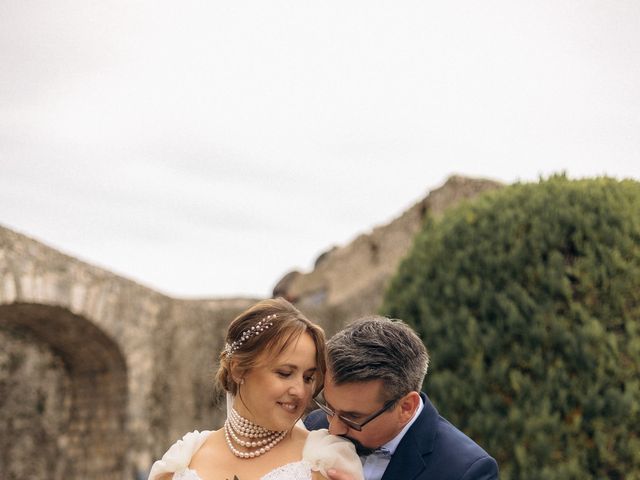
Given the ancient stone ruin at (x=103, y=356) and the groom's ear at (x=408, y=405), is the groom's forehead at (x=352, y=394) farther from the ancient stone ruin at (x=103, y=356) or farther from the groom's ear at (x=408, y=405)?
the ancient stone ruin at (x=103, y=356)

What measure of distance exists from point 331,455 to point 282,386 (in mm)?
275

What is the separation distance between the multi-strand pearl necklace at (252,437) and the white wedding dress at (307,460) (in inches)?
3.8

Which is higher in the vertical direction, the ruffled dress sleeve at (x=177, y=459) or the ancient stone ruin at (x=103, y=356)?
the ruffled dress sleeve at (x=177, y=459)

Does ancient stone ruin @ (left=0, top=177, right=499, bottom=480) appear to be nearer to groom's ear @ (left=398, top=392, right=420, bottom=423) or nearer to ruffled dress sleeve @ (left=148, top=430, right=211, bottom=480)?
groom's ear @ (left=398, top=392, right=420, bottom=423)

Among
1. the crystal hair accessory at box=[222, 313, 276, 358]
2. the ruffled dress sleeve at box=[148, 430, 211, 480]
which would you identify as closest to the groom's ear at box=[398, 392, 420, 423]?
the crystal hair accessory at box=[222, 313, 276, 358]

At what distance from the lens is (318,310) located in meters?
11.8

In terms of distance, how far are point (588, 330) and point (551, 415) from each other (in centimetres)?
43

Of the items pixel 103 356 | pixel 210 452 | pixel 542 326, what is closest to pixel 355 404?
pixel 210 452

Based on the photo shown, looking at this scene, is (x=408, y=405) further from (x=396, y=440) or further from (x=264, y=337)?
(x=264, y=337)

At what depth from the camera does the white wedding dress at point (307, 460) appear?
7.99 ft

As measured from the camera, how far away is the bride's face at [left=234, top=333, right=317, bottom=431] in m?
2.44

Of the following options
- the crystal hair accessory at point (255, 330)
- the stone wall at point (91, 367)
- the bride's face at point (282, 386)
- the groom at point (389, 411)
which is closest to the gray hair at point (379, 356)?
the groom at point (389, 411)

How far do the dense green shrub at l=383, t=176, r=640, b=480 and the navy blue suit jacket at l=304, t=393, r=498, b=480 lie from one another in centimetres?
92

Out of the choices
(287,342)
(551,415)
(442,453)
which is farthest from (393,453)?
(551,415)
